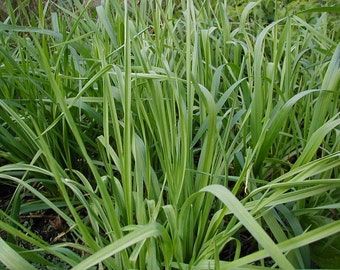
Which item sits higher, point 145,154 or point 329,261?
point 145,154

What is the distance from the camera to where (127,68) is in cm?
67

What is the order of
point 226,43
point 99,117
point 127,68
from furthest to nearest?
point 226,43 < point 99,117 < point 127,68

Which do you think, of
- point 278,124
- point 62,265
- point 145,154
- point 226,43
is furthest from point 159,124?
point 226,43

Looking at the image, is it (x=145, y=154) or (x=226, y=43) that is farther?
(x=226, y=43)

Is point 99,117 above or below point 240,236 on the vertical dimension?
above

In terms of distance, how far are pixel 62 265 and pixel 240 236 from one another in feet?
1.21

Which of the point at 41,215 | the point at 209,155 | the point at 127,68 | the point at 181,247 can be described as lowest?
the point at 41,215

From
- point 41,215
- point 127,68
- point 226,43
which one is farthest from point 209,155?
point 226,43

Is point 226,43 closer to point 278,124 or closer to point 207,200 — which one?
point 278,124

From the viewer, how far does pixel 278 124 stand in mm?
780

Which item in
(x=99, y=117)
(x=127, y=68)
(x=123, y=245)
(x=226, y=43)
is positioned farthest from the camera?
(x=226, y=43)

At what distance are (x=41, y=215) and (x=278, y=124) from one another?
598 millimetres

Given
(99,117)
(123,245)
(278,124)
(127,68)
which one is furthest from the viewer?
(99,117)

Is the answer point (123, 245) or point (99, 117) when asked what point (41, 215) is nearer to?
point (99, 117)
